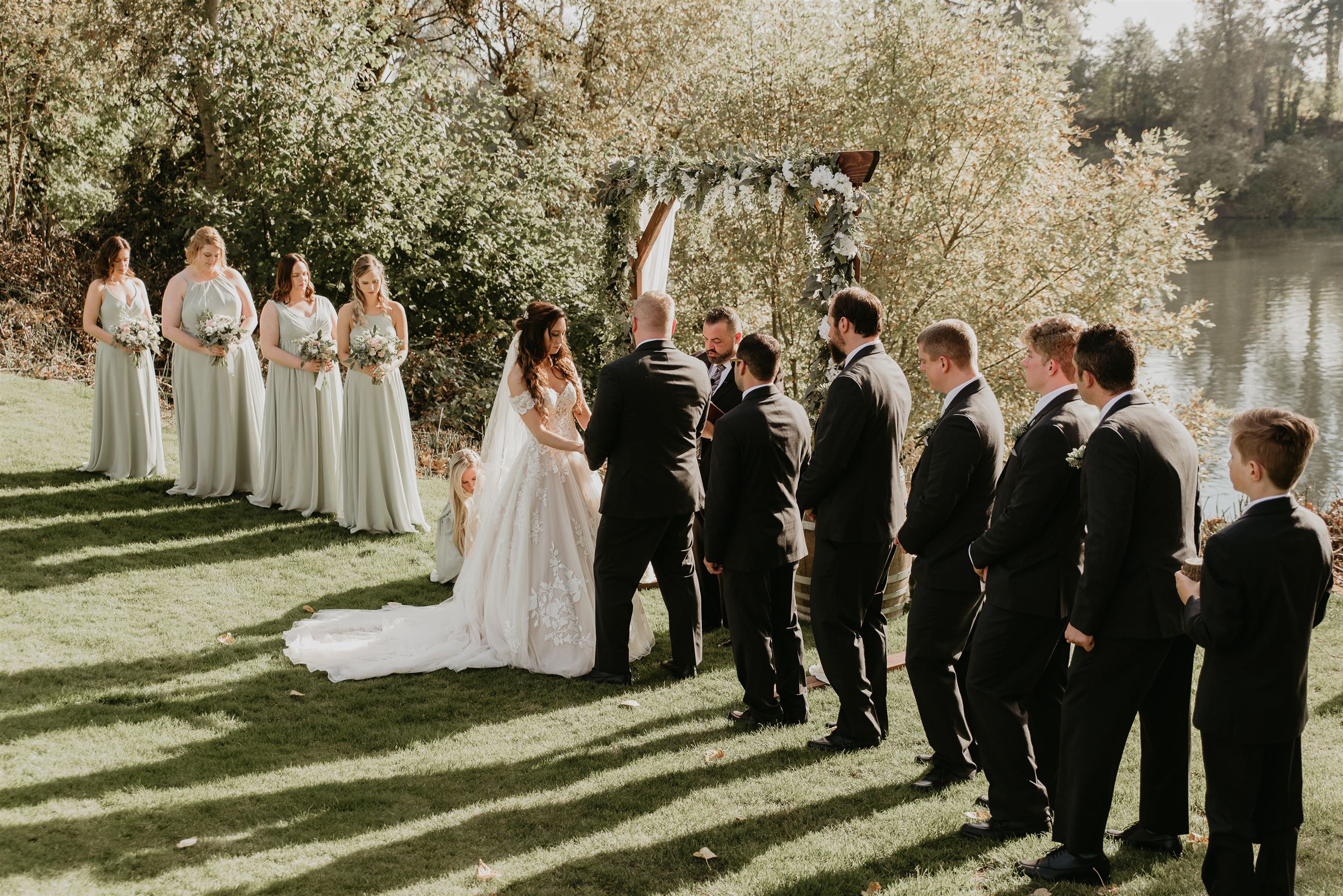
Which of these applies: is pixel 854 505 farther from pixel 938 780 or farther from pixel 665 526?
pixel 665 526

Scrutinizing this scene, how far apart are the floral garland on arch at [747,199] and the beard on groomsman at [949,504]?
307 centimetres

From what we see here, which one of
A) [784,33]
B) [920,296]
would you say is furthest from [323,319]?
[784,33]

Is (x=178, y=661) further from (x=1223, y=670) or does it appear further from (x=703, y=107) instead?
(x=703, y=107)

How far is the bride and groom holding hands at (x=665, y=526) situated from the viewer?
5.08 metres

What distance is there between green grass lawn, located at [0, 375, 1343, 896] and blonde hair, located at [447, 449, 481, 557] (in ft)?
2.34

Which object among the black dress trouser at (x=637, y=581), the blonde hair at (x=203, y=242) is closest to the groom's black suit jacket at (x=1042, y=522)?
the black dress trouser at (x=637, y=581)

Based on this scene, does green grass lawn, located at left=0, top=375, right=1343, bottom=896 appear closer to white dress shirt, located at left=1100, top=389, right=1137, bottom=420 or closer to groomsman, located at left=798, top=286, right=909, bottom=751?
groomsman, located at left=798, top=286, right=909, bottom=751

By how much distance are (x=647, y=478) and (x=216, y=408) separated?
553cm

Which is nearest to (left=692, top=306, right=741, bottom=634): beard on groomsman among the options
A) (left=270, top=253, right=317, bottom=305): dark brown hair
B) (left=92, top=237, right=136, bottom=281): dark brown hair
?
(left=270, top=253, right=317, bottom=305): dark brown hair

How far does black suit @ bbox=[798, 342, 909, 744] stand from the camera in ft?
16.3

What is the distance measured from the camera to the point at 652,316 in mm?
5895

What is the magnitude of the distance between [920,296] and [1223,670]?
12.1 m

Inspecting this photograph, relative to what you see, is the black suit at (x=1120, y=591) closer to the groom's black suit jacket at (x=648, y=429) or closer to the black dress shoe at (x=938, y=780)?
the black dress shoe at (x=938, y=780)

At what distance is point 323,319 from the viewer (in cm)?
939
